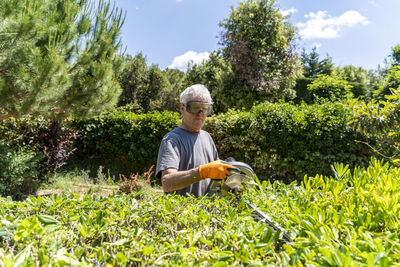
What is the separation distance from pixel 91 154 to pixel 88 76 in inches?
136

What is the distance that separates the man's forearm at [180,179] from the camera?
1758 millimetres

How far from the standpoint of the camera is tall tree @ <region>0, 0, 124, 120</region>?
4012 mm

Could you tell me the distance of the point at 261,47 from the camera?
1021 centimetres

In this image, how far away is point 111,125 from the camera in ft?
25.0

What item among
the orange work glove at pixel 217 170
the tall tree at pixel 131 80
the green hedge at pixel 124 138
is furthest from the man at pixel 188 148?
the tall tree at pixel 131 80

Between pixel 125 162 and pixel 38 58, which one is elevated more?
pixel 38 58

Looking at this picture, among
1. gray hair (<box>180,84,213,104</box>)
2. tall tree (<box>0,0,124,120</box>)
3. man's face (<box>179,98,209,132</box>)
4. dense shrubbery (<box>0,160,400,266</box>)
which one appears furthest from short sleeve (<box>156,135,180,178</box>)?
tall tree (<box>0,0,124,120</box>)

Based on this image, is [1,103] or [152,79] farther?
[152,79]

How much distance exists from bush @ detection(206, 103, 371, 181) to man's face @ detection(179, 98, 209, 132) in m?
3.05

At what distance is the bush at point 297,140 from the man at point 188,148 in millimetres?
2887

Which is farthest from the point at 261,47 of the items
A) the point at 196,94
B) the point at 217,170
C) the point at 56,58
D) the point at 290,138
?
the point at 217,170

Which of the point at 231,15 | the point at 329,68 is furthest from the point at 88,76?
the point at 329,68

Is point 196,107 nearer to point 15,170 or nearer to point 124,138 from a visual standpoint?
point 15,170

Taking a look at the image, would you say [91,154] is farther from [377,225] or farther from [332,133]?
[377,225]
